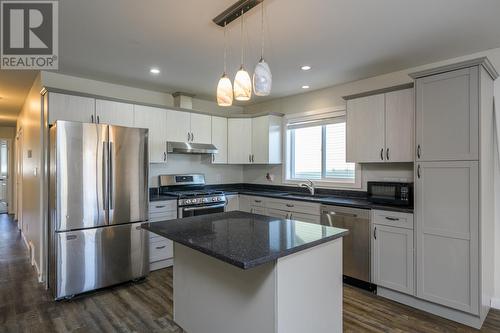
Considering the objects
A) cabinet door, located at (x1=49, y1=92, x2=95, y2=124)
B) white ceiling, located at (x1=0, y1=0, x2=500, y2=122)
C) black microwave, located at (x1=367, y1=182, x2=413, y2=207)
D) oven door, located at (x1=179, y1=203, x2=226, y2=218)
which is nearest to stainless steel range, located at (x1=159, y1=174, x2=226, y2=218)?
oven door, located at (x1=179, y1=203, x2=226, y2=218)

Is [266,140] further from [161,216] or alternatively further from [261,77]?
[261,77]

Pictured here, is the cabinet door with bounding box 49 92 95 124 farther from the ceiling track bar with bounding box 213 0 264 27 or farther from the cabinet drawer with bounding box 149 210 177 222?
the ceiling track bar with bounding box 213 0 264 27

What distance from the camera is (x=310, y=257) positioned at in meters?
1.78

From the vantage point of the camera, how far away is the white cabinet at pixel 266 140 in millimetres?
4719

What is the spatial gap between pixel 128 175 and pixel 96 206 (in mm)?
485

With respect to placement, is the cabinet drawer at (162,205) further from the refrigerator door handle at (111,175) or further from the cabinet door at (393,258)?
the cabinet door at (393,258)

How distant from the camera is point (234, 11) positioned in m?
2.06

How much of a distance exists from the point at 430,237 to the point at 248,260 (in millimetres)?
2255

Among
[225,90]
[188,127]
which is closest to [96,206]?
[188,127]

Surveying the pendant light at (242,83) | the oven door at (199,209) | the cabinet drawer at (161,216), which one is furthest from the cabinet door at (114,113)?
the pendant light at (242,83)

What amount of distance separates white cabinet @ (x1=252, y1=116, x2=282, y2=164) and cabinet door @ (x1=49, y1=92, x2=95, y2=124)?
8.18 feet

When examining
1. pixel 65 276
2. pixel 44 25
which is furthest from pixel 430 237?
pixel 44 25

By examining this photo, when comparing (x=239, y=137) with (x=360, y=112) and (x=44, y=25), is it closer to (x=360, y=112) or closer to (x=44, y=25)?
(x=360, y=112)

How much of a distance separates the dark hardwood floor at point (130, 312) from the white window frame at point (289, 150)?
1.40 m
